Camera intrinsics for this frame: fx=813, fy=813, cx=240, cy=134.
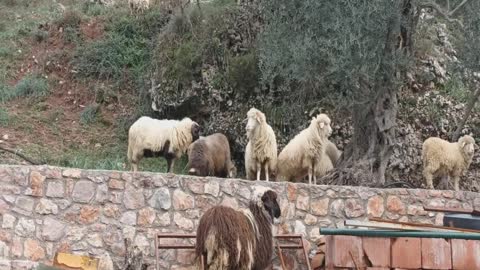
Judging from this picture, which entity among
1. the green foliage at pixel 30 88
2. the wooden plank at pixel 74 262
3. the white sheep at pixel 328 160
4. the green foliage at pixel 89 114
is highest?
the green foliage at pixel 30 88

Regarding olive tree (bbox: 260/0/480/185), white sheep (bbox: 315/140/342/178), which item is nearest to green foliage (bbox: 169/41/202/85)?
olive tree (bbox: 260/0/480/185)

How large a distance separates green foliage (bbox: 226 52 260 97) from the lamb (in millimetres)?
3388

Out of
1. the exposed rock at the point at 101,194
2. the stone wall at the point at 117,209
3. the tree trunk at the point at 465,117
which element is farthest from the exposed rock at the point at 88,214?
the tree trunk at the point at 465,117

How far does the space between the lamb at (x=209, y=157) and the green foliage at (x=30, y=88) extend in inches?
320

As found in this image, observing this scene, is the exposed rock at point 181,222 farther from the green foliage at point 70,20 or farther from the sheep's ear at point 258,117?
the green foliage at point 70,20

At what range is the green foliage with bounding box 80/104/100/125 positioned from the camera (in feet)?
62.5

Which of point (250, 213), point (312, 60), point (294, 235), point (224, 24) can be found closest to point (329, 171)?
point (312, 60)

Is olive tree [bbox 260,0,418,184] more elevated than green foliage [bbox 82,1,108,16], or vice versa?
green foliage [bbox 82,1,108,16]

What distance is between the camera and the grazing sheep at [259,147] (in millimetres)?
12273

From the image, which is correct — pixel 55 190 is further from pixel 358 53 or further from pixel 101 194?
pixel 358 53

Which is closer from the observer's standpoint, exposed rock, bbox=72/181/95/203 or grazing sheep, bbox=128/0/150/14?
exposed rock, bbox=72/181/95/203

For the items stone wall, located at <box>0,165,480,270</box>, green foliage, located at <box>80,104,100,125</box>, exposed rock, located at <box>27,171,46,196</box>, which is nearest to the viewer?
stone wall, located at <box>0,165,480,270</box>

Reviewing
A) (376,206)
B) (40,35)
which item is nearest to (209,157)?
(376,206)

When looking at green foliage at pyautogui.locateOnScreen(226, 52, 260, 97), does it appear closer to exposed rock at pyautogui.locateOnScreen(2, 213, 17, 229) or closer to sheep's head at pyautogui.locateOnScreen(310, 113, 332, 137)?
sheep's head at pyautogui.locateOnScreen(310, 113, 332, 137)
